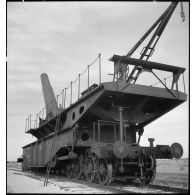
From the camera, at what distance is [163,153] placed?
9.63 m

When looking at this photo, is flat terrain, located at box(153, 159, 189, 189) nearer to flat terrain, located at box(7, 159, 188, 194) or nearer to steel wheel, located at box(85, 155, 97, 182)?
flat terrain, located at box(7, 159, 188, 194)

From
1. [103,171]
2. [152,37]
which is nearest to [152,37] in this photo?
[152,37]

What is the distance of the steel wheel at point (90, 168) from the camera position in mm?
9594

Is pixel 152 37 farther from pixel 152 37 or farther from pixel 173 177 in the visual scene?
pixel 173 177

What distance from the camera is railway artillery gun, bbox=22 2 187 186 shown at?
29.4 feet

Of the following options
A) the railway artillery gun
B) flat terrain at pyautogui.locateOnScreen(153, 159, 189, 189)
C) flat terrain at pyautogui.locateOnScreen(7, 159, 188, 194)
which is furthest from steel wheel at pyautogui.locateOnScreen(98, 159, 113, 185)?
flat terrain at pyautogui.locateOnScreen(153, 159, 189, 189)

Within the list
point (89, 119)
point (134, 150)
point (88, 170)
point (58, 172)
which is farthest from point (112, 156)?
point (58, 172)

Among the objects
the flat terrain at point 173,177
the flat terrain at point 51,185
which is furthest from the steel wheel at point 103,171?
the flat terrain at point 173,177

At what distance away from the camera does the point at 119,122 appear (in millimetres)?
10484

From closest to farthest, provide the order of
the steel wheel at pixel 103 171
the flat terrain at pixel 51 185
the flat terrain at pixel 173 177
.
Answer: the flat terrain at pixel 51 185, the steel wheel at pixel 103 171, the flat terrain at pixel 173 177

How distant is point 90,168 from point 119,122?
75.8 inches

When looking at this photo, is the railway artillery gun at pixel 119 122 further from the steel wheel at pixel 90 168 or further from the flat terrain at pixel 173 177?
the flat terrain at pixel 173 177

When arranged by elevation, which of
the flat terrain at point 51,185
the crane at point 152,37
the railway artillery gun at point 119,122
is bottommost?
the flat terrain at point 51,185
